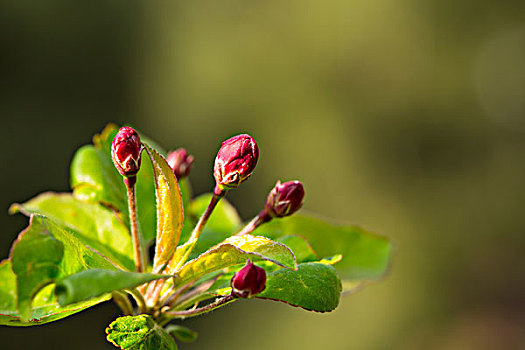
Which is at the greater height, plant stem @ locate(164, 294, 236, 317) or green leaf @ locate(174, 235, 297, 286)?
green leaf @ locate(174, 235, 297, 286)

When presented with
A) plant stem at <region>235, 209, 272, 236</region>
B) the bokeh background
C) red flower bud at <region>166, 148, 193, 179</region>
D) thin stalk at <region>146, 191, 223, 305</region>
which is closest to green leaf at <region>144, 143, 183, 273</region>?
thin stalk at <region>146, 191, 223, 305</region>

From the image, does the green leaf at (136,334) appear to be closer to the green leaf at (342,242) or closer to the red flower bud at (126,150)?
the red flower bud at (126,150)

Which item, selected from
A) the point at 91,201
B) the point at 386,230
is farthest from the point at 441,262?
the point at 91,201

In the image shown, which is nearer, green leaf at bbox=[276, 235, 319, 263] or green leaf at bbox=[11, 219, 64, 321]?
green leaf at bbox=[11, 219, 64, 321]

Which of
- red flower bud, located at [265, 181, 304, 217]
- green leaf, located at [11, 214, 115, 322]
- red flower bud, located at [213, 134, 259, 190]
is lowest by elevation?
red flower bud, located at [265, 181, 304, 217]

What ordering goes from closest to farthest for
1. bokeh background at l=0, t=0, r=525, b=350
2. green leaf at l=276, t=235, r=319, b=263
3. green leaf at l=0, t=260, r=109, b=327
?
1. green leaf at l=0, t=260, r=109, b=327
2. green leaf at l=276, t=235, r=319, b=263
3. bokeh background at l=0, t=0, r=525, b=350

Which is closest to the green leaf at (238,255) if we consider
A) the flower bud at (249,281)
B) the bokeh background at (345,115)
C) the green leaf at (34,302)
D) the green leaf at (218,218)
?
the flower bud at (249,281)

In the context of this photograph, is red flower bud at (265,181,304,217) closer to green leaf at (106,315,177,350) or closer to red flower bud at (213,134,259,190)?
red flower bud at (213,134,259,190)
